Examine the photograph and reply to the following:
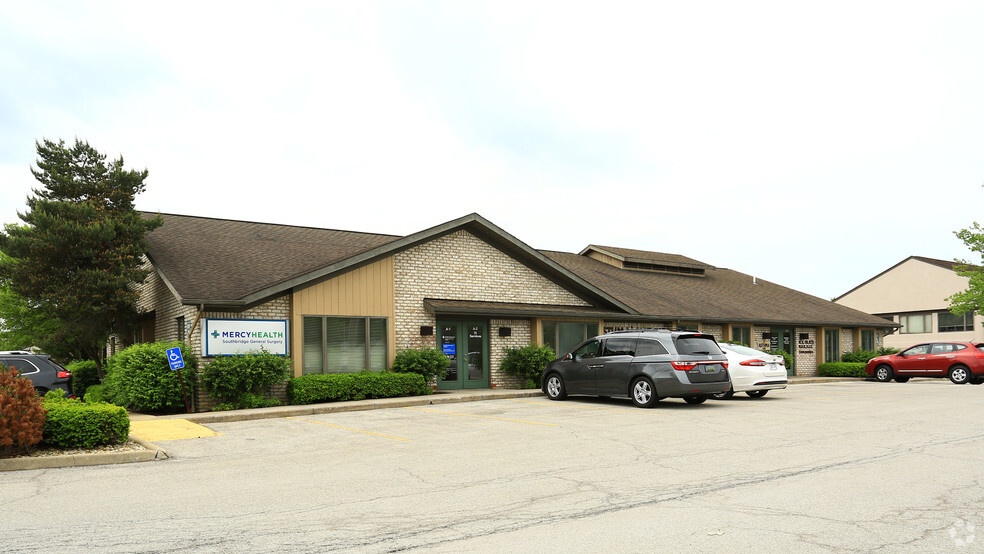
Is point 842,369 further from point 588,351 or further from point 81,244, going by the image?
point 81,244

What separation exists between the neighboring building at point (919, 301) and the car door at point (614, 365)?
130 feet

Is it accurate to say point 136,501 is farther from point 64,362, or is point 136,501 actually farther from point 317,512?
point 64,362

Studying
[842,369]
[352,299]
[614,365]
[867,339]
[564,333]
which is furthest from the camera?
[867,339]

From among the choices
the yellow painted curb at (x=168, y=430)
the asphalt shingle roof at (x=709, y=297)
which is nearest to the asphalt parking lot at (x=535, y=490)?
the yellow painted curb at (x=168, y=430)

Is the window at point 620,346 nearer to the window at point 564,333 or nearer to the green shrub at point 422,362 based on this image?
the green shrub at point 422,362

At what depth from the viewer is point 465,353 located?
2227 centimetres

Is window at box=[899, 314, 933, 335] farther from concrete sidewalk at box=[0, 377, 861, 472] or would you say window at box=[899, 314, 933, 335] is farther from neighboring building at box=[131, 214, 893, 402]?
concrete sidewalk at box=[0, 377, 861, 472]

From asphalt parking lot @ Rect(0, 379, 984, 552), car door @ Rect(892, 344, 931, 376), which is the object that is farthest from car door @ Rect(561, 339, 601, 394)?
car door @ Rect(892, 344, 931, 376)

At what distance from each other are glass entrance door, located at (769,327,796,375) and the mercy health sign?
71.5 feet

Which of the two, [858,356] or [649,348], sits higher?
[649,348]

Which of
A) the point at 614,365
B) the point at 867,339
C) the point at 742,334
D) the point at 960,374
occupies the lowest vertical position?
the point at 960,374

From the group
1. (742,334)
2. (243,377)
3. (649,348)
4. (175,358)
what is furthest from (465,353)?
(742,334)

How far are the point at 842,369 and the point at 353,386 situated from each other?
22.7 meters

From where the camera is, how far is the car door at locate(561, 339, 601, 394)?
17781 mm
